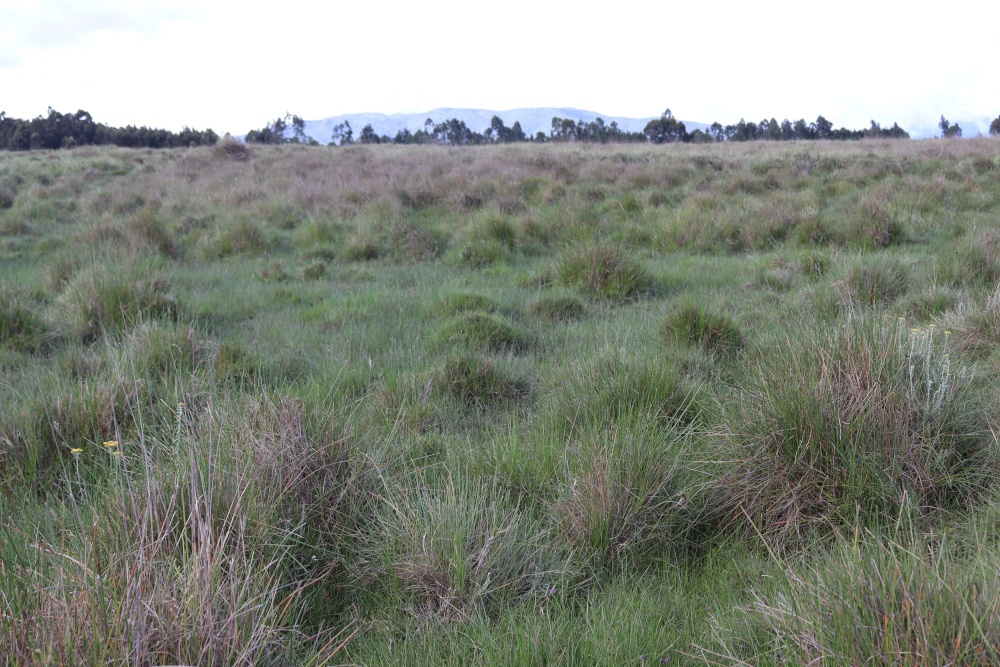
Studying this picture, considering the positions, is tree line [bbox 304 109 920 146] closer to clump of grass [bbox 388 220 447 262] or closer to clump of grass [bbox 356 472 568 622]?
clump of grass [bbox 388 220 447 262]

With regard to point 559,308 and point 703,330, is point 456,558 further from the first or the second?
point 559,308

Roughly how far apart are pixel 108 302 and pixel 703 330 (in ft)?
15.0

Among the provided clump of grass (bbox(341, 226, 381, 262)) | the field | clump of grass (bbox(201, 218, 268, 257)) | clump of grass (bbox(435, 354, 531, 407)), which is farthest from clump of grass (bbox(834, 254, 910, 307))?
clump of grass (bbox(201, 218, 268, 257))

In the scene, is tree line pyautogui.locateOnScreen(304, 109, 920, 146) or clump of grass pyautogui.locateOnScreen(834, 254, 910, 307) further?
tree line pyautogui.locateOnScreen(304, 109, 920, 146)

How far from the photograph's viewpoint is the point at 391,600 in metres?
1.93

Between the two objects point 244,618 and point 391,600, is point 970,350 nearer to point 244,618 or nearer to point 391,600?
point 391,600

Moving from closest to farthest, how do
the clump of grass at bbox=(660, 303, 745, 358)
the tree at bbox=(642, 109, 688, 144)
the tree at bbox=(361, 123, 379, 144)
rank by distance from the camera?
1. the clump of grass at bbox=(660, 303, 745, 358)
2. the tree at bbox=(642, 109, 688, 144)
3. the tree at bbox=(361, 123, 379, 144)

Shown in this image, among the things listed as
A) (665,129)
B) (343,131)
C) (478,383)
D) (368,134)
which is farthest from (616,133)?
(478,383)

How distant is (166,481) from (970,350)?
4128 millimetres

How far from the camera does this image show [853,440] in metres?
2.22

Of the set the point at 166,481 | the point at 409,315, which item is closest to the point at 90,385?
the point at 166,481

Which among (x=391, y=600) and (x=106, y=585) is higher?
(x=106, y=585)

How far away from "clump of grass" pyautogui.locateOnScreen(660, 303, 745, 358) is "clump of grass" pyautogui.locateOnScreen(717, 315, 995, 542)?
147cm

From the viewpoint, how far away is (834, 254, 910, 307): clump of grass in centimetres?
500
